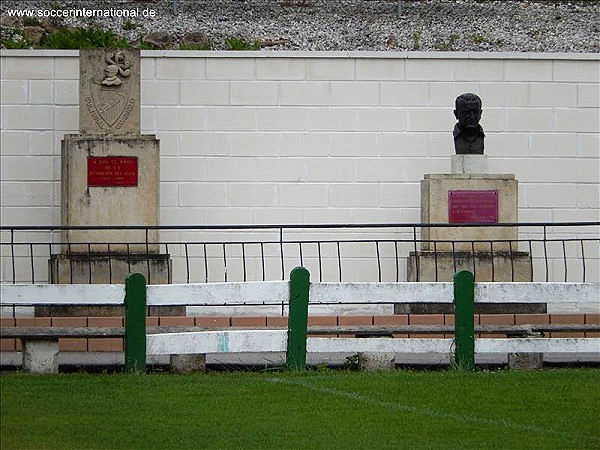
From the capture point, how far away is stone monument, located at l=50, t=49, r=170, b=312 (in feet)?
56.3

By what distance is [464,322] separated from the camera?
12500mm

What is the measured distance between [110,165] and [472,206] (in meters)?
4.56

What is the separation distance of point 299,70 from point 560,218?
14.0 feet

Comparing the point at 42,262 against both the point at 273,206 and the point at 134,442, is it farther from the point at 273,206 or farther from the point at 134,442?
the point at 134,442

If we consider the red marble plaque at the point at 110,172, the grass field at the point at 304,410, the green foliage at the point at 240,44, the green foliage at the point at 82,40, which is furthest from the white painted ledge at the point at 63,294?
the green foliage at the point at 240,44

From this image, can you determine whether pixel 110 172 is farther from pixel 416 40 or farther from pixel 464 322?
pixel 416 40

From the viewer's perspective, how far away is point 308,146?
19.3m

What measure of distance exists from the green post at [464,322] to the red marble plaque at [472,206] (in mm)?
4626

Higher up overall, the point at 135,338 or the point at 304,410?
the point at 135,338

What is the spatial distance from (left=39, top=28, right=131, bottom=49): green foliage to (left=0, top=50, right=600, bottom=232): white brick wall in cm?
163

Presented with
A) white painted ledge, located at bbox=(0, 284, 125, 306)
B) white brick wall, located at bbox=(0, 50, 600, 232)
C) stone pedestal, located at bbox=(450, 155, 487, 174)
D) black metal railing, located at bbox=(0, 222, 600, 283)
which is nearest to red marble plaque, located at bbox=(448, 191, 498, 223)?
stone pedestal, located at bbox=(450, 155, 487, 174)

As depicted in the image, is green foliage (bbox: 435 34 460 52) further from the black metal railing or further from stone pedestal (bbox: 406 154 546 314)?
stone pedestal (bbox: 406 154 546 314)

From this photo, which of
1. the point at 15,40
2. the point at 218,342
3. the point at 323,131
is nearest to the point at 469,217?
the point at 323,131

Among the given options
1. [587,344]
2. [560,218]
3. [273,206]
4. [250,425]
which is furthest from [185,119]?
[250,425]
